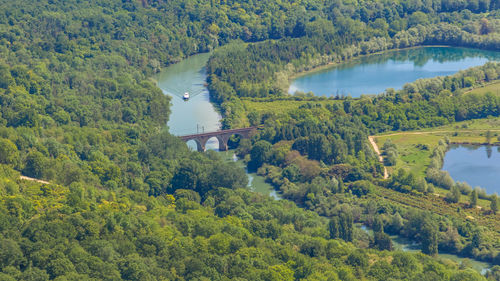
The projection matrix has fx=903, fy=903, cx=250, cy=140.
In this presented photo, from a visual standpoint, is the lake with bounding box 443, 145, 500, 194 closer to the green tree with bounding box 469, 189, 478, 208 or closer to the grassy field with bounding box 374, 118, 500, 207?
the grassy field with bounding box 374, 118, 500, 207

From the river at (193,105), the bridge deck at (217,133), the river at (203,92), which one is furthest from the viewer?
the bridge deck at (217,133)

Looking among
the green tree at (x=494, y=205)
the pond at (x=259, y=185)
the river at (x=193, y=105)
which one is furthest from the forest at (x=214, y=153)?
the river at (x=193, y=105)

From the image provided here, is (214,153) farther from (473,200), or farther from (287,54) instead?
(287,54)

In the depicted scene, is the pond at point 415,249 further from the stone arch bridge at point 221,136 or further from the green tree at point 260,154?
the stone arch bridge at point 221,136

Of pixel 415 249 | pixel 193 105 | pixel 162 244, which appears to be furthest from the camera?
pixel 193 105

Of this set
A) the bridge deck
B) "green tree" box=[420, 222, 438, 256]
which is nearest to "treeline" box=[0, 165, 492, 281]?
"green tree" box=[420, 222, 438, 256]

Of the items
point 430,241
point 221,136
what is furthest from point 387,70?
point 430,241

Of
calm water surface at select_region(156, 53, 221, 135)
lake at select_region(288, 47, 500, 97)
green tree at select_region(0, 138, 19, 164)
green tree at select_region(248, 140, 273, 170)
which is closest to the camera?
green tree at select_region(0, 138, 19, 164)
